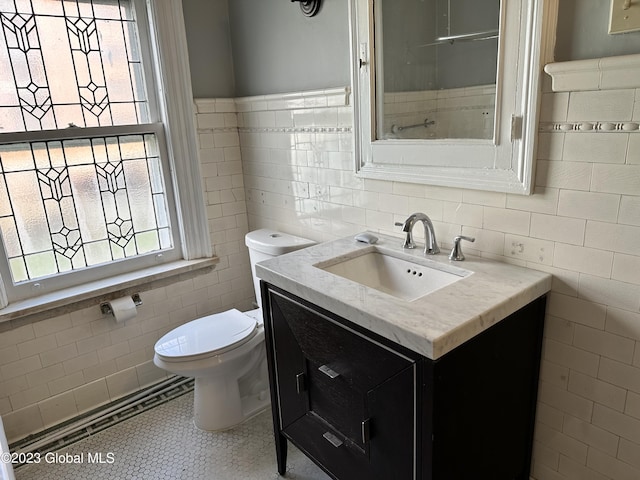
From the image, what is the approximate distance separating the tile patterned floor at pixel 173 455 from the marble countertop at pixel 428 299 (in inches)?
33.1

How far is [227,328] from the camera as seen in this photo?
6.58 ft

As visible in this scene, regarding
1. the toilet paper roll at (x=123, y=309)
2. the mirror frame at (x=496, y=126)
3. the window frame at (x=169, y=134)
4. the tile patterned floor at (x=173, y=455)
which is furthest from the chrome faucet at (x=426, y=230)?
the toilet paper roll at (x=123, y=309)

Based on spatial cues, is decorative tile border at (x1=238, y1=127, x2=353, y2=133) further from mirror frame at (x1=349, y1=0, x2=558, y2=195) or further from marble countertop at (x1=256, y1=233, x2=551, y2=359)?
marble countertop at (x1=256, y1=233, x2=551, y2=359)

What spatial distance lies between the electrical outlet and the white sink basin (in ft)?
2.42

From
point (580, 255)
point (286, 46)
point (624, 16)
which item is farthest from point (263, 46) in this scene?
point (580, 255)

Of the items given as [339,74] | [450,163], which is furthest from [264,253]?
[450,163]

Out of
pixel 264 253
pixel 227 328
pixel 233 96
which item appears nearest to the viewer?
pixel 227 328

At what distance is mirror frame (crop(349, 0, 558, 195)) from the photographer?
1.21m

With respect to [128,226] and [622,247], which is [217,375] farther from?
[622,247]

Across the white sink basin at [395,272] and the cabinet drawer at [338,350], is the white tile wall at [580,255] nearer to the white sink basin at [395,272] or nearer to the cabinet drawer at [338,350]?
the white sink basin at [395,272]

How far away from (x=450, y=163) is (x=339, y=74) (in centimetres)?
→ 66

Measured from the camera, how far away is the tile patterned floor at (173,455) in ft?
5.87

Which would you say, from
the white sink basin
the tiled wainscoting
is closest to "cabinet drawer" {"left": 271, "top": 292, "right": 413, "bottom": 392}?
the white sink basin

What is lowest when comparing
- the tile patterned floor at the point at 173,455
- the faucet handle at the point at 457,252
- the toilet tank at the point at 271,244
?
the tile patterned floor at the point at 173,455
